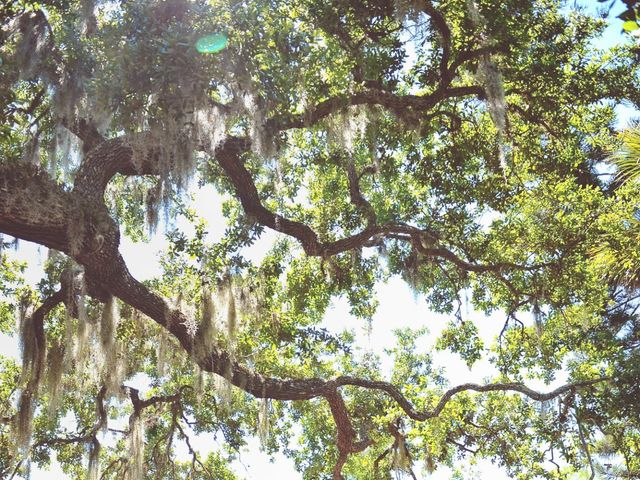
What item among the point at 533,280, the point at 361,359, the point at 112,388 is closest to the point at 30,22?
the point at 112,388

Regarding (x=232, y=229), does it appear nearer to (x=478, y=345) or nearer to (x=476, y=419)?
(x=478, y=345)

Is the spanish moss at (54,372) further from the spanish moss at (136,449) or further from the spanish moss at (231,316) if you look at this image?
the spanish moss at (231,316)

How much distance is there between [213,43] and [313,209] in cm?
339


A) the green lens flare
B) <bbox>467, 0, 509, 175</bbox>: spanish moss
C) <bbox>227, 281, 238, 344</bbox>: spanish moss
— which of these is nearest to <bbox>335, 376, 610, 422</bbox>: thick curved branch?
<bbox>227, 281, 238, 344</bbox>: spanish moss

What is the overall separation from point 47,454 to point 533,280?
22.2 feet

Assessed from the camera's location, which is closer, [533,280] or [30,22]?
[30,22]

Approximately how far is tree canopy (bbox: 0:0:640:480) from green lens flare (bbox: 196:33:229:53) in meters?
0.02

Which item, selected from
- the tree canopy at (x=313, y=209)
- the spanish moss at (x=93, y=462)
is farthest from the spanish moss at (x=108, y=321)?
the spanish moss at (x=93, y=462)

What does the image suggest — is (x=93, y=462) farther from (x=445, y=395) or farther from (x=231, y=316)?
(x=445, y=395)

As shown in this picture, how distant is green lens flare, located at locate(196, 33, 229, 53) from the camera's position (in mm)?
4289

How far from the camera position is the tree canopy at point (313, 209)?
4.48 m

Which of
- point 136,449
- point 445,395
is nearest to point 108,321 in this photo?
point 136,449

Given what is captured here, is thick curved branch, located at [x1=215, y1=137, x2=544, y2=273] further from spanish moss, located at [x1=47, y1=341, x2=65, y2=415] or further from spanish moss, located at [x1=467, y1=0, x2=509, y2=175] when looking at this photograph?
spanish moss, located at [x1=47, y1=341, x2=65, y2=415]

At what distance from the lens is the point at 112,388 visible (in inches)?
225
